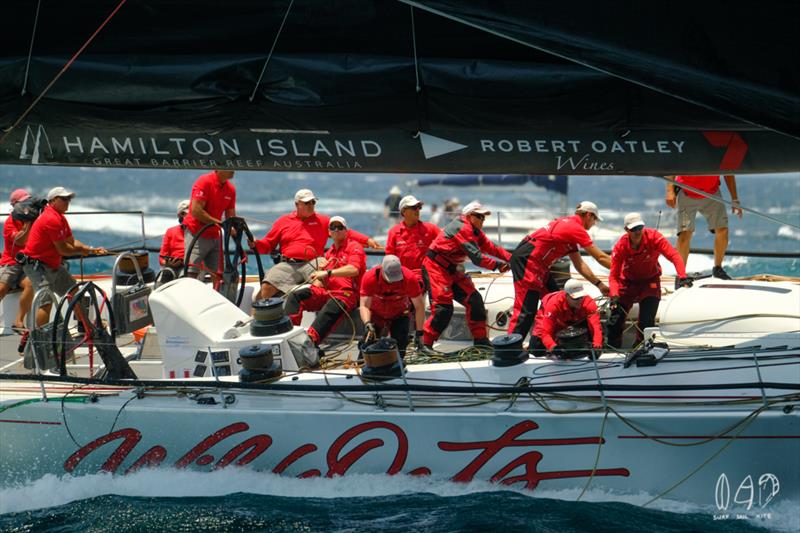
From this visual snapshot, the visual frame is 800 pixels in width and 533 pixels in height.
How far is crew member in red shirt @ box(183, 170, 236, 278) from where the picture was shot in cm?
828

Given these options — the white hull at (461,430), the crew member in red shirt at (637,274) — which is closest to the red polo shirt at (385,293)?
the white hull at (461,430)

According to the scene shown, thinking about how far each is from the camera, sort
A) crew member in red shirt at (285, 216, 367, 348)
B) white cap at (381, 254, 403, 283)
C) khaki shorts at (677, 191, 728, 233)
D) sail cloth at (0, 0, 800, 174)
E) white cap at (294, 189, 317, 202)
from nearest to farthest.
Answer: sail cloth at (0, 0, 800, 174) < white cap at (381, 254, 403, 283) < crew member in red shirt at (285, 216, 367, 348) < white cap at (294, 189, 317, 202) < khaki shorts at (677, 191, 728, 233)

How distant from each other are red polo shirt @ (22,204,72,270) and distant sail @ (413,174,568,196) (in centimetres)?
1765

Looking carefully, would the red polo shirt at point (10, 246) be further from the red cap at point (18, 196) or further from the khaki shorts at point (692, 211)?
the khaki shorts at point (692, 211)

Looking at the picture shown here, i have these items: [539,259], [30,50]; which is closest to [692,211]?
[539,259]

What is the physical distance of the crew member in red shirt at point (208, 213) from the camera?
8281 millimetres

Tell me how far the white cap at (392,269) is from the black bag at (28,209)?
316cm

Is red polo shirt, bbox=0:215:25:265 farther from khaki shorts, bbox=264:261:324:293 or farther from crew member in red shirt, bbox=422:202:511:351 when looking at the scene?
crew member in red shirt, bbox=422:202:511:351

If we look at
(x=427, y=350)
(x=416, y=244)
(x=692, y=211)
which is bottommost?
(x=427, y=350)

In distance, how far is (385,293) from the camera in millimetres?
7391

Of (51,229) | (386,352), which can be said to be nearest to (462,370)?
(386,352)

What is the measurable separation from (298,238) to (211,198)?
0.82 meters

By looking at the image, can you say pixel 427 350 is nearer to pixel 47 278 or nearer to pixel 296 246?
pixel 296 246

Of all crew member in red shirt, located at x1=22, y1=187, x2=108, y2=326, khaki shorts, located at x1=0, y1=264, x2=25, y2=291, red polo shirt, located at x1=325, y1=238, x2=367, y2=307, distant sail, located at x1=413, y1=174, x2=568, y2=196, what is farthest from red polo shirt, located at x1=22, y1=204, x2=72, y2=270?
distant sail, located at x1=413, y1=174, x2=568, y2=196
